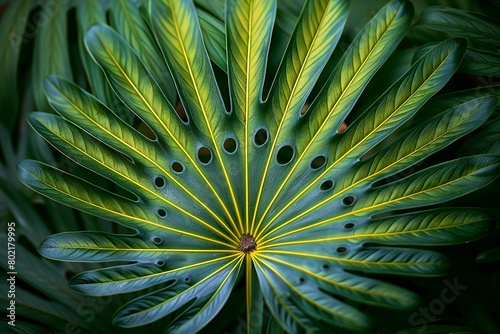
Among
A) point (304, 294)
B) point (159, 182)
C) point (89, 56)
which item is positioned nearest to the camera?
point (304, 294)

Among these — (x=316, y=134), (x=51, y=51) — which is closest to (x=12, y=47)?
(x=51, y=51)

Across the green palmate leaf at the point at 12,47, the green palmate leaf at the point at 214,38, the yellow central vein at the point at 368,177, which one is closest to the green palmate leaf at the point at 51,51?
the green palmate leaf at the point at 12,47

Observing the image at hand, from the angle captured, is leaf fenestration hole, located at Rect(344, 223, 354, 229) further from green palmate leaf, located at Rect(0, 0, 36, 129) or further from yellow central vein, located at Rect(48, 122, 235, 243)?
green palmate leaf, located at Rect(0, 0, 36, 129)

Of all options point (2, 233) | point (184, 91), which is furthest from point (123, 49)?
point (2, 233)

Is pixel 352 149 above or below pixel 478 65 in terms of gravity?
below

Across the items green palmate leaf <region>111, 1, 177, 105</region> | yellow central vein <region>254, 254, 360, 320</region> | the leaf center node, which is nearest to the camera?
yellow central vein <region>254, 254, 360, 320</region>

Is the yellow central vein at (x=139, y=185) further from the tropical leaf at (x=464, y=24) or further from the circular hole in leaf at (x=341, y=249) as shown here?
the tropical leaf at (x=464, y=24)

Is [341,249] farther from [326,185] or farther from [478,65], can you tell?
[478,65]

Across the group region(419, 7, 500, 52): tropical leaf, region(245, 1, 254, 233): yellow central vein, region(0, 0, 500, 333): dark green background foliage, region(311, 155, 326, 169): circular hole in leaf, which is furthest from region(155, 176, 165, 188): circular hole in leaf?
region(419, 7, 500, 52): tropical leaf

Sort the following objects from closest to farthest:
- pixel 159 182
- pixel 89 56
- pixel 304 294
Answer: pixel 304 294 → pixel 159 182 → pixel 89 56
